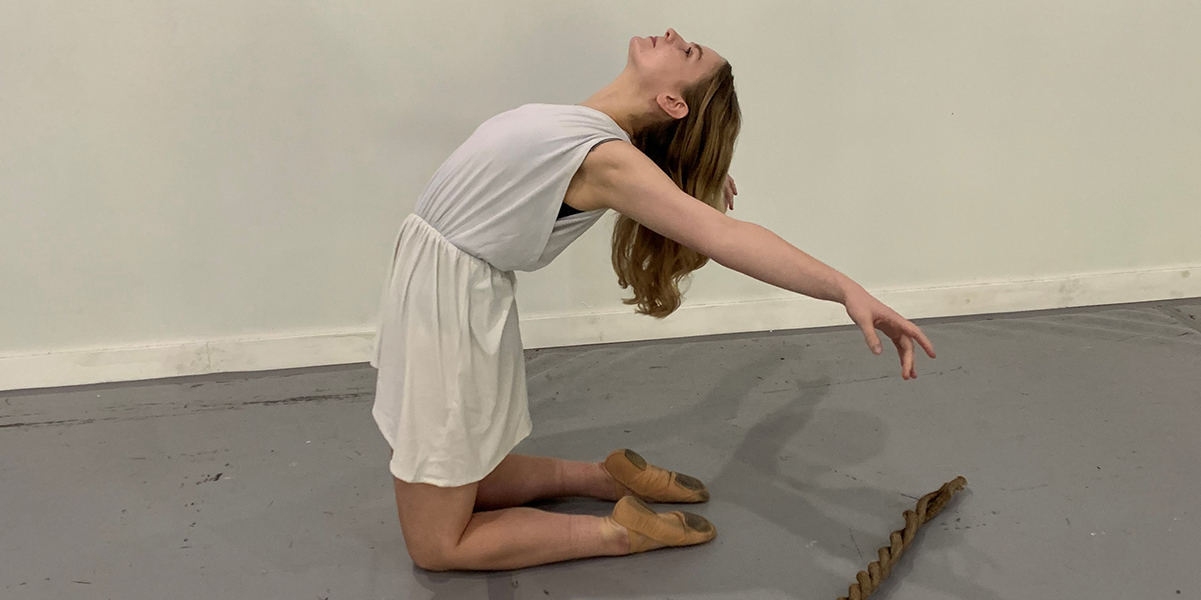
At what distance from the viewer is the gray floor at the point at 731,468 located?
126 cm

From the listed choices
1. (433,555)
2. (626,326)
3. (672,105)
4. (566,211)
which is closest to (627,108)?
(672,105)

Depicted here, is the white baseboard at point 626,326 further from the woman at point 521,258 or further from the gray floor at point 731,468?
the woman at point 521,258

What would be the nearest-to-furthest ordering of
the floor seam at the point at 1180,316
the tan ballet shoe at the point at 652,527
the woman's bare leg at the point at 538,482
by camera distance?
the tan ballet shoe at the point at 652,527, the woman's bare leg at the point at 538,482, the floor seam at the point at 1180,316

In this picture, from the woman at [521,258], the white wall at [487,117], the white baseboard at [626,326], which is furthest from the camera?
the white baseboard at [626,326]

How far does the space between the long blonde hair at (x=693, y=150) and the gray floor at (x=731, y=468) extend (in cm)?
47

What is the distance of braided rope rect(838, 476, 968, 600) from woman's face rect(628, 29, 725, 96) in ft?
2.62

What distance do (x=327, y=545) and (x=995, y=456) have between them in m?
1.28

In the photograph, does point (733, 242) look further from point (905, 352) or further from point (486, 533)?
point (486, 533)

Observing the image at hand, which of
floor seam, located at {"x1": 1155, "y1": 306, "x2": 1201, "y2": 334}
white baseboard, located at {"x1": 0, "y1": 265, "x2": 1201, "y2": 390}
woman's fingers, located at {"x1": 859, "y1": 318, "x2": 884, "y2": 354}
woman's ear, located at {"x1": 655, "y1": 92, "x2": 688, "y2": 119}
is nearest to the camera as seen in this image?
woman's fingers, located at {"x1": 859, "y1": 318, "x2": 884, "y2": 354}

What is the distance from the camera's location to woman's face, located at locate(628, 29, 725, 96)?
118 centimetres

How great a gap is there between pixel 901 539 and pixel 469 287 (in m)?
0.82

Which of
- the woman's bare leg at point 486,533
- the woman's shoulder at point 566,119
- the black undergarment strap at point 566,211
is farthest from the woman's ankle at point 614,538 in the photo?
the woman's shoulder at point 566,119

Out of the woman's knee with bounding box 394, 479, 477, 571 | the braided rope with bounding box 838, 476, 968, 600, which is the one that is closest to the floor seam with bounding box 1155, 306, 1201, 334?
the braided rope with bounding box 838, 476, 968, 600

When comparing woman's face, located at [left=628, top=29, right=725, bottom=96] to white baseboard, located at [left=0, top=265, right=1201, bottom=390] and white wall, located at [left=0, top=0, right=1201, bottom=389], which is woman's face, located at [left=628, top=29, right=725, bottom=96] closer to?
white wall, located at [left=0, top=0, right=1201, bottom=389]
